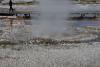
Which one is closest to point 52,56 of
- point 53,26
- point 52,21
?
point 53,26

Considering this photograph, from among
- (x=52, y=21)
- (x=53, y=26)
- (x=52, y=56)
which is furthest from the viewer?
(x=52, y=21)

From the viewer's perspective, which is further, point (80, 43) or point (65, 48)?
point (80, 43)

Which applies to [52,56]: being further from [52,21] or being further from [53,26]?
[52,21]

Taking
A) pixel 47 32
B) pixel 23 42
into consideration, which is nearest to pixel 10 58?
pixel 23 42

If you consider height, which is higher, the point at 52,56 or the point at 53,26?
the point at 53,26

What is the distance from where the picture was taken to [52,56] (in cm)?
1259

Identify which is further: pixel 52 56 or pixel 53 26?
pixel 53 26

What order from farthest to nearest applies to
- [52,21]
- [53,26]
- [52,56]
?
[52,21] → [53,26] → [52,56]

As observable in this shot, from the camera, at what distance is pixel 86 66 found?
11.3 m

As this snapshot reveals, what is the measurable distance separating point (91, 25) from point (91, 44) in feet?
14.8

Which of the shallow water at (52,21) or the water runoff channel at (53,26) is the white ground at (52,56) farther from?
the shallow water at (52,21)

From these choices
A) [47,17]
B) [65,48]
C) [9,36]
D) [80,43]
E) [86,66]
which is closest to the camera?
[86,66]

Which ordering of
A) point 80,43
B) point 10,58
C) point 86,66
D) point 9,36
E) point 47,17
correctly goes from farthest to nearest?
point 47,17 → point 9,36 → point 80,43 → point 10,58 → point 86,66

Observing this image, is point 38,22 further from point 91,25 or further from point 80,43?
point 80,43
